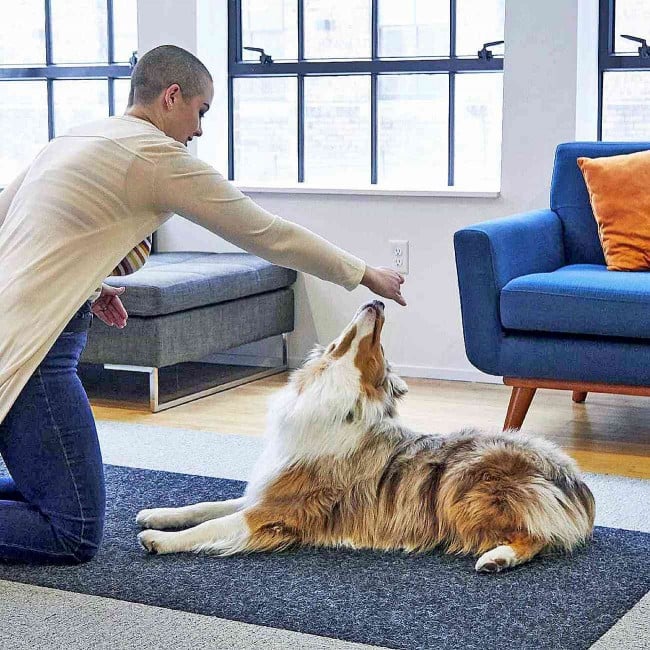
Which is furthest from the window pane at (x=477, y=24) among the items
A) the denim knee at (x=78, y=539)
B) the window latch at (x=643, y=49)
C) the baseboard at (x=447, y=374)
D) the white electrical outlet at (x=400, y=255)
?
the denim knee at (x=78, y=539)

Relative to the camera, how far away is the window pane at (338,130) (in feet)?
16.5

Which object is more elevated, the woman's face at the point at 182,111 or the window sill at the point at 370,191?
the woman's face at the point at 182,111

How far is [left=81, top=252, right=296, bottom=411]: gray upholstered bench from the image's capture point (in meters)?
4.09

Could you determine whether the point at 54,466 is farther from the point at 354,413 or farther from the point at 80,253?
the point at 354,413

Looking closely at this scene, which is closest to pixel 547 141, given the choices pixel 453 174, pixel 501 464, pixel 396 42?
pixel 453 174

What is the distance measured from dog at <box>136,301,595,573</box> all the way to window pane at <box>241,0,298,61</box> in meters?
2.74

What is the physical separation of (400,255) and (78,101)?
1776 millimetres

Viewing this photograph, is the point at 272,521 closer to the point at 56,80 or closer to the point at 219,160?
the point at 219,160

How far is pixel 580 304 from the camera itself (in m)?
3.49

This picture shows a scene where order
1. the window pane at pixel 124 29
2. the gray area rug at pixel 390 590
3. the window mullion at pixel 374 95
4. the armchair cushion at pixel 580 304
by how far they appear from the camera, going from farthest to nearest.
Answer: the window pane at pixel 124 29
the window mullion at pixel 374 95
the armchair cushion at pixel 580 304
the gray area rug at pixel 390 590

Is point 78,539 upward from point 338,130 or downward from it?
downward

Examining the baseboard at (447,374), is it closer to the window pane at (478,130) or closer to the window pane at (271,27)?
the window pane at (478,130)

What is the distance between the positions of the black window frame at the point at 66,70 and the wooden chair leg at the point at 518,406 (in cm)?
258

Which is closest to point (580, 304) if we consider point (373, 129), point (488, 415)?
point (488, 415)
